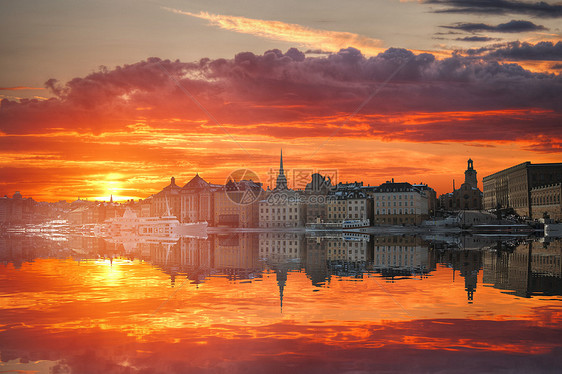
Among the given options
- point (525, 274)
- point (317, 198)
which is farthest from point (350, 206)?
point (525, 274)

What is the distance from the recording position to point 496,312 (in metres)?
23.8

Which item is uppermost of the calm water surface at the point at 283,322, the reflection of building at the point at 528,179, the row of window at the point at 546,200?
the reflection of building at the point at 528,179

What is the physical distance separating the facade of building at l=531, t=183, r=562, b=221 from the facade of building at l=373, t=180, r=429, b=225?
29151mm

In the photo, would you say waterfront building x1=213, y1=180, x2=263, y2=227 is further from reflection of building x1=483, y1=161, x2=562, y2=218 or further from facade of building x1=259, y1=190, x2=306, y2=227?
reflection of building x1=483, y1=161, x2=562, y2=218

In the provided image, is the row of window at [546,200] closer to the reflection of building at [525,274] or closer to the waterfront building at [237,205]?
the waterfront building at [237,205]

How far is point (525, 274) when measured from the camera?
38.1 meters

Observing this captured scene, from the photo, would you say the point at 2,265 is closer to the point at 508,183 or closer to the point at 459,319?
the point at 459,319

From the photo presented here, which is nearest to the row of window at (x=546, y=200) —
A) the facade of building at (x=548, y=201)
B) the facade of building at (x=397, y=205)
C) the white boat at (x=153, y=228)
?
the facade of building at (x=548, y=201)

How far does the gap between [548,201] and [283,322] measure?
141487mm

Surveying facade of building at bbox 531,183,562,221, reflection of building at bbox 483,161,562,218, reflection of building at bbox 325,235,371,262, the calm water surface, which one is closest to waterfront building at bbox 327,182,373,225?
reflection of building at bbox 483,161,562,218

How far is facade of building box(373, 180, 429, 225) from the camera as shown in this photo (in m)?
165

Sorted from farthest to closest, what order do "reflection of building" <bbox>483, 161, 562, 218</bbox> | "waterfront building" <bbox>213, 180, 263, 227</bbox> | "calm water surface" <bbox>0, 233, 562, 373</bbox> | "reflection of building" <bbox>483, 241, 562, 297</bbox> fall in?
"waterfront building" <bbox>213, 180, 263, 227</bbox> < "reflection of building" <bbox>483, 161, 562, 218</bbox> < "reflection of building" <bbox>483, 241, 562, 297</bbox> < "calm water surface" <bbox>0, 233, 562, 373</bbox>

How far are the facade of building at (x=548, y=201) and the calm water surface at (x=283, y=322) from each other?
111 m

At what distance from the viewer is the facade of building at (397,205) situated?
543 ft
